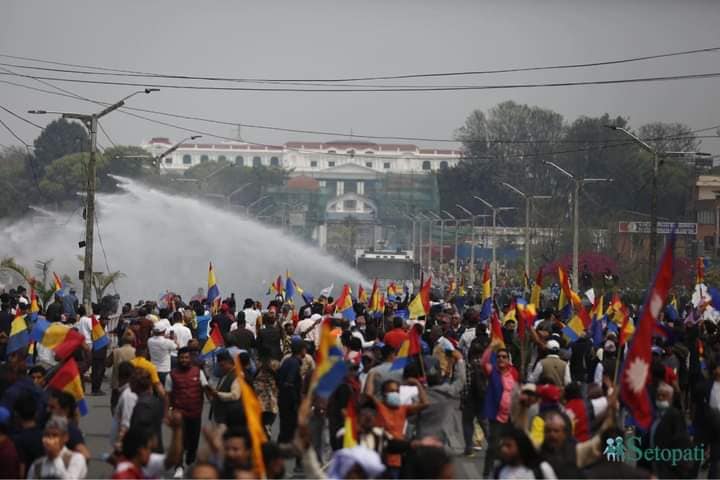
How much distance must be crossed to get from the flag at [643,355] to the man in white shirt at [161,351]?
7.84m

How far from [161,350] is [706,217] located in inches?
2631

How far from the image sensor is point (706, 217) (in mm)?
79562

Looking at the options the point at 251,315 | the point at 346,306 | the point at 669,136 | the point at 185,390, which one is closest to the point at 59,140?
the point at 669,136

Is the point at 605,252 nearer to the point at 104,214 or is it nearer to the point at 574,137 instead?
the point at 104,214

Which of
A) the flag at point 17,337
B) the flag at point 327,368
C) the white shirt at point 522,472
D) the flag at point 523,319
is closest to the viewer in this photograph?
the white shirt at point 522,472

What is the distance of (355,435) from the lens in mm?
9578

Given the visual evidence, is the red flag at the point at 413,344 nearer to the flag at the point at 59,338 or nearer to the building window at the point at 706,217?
the flag at the point at 59,338

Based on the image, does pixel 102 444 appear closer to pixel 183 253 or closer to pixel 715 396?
pixel 715 396

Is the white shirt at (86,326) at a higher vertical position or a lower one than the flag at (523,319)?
lower

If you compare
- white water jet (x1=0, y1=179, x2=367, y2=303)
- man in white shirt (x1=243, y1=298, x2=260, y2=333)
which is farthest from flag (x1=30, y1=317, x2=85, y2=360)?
white water jet (x1=0, y1=179, x2=367, y2=303)

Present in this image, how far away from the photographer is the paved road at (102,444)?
1368 cm

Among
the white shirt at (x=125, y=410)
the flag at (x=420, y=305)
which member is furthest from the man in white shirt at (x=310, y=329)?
the white shirt at (x=125, y=410)

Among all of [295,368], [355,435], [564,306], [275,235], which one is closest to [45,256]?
[275,235]

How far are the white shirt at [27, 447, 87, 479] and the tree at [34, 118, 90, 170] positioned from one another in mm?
124724
